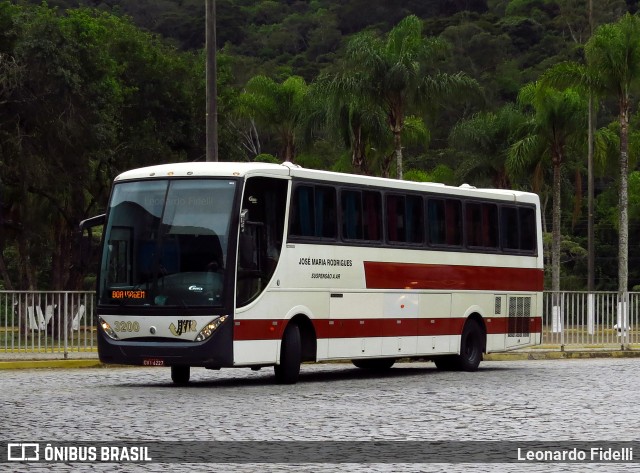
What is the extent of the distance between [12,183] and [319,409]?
26050mm

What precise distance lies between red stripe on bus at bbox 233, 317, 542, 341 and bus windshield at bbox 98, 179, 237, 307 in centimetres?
75

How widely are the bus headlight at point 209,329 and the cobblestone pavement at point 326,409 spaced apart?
84cm

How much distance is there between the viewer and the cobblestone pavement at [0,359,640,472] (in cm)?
1374

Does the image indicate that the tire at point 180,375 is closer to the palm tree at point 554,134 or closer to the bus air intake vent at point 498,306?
the bus air intake vent at point 498,306

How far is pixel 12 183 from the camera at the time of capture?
135 feet

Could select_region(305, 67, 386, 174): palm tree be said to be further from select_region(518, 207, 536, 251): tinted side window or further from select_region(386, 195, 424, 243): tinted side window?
select_region(386, 195, 424, 243): tinted side window

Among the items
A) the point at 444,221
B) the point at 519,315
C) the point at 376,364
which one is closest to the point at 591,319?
the point at 519,315

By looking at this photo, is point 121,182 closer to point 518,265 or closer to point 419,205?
point 419,205

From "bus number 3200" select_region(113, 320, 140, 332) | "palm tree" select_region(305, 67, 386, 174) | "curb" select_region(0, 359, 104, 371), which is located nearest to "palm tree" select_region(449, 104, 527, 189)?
"palm tree" select_region(305, 67, 386, 174)

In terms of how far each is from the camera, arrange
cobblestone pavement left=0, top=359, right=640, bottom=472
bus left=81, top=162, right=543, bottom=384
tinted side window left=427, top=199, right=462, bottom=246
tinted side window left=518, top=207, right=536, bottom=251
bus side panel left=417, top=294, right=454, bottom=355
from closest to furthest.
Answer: cobblestone pavement left=0, top=359, right=640, bottom=472
bus left=81, top=162, right=543, bottom=384
bus side panel left=417, top=294, right=454, bottom=355
tinted side window left=427, top=199, right=462, bottom=246
tinted side window left=518, top=207, right=536, bottom=251

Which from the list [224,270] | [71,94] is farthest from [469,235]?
[71,94]

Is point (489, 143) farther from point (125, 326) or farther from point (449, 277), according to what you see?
point (125, 326)

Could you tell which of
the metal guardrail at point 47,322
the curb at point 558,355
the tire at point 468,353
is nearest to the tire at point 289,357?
the tire at point 468,353

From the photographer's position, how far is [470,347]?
1060 inches
